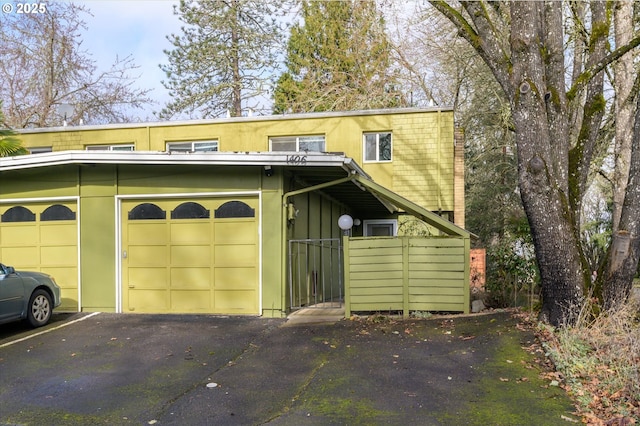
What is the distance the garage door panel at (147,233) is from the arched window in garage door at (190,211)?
327mm

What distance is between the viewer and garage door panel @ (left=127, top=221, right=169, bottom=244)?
1050 centimetres

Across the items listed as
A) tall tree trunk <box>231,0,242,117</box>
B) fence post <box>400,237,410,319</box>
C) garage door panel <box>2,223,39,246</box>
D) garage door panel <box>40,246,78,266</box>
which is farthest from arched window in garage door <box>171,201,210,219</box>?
tall tree trunk <box>231,0,242,117</box>

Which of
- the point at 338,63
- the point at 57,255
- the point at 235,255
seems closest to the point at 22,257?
the point at 57,255

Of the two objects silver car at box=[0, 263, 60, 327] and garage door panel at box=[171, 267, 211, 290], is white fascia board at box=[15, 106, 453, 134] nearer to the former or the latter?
garage door panel at box=[171, 267, 211, 290]

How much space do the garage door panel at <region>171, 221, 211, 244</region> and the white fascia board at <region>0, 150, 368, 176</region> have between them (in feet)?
4.34

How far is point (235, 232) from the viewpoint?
10172 mm

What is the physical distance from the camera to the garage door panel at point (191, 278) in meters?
10.3

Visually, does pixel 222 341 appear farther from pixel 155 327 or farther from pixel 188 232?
pixel 188 232

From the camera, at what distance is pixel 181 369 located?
6.68m

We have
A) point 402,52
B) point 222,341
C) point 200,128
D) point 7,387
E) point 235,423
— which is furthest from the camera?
point 402,52

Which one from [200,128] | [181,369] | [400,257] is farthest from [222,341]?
[200,128]

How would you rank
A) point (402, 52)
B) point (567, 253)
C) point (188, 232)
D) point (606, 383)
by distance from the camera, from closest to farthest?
point (606, 383) → point (567, 253) → point (188, 232) → point (402, 52)

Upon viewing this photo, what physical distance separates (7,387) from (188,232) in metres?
4.74

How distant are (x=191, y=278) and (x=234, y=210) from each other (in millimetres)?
1625
